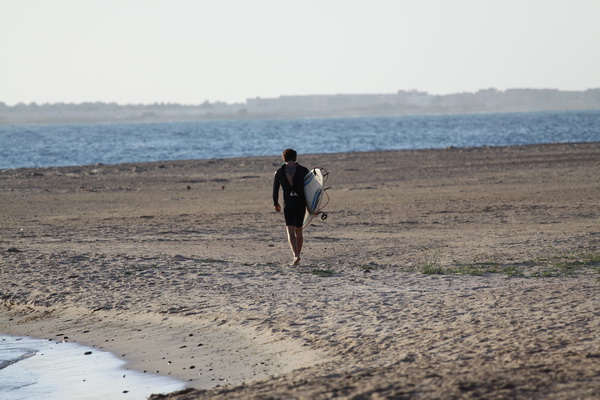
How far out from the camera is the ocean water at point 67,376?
6.97 meters

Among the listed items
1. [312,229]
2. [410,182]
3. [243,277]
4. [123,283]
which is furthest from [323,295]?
[410,182]

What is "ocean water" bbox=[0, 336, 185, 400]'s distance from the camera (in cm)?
697

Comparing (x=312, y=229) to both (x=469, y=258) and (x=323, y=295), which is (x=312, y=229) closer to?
(x=469, y=258)

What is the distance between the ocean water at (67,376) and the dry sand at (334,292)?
24 cm

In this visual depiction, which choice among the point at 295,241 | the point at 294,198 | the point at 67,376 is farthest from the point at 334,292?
the point at 67,376

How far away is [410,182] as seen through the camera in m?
25.4

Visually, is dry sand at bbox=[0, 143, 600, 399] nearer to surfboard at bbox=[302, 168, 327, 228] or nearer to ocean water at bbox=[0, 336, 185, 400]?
ocean water at bbox=[0, 336, 185, 400]

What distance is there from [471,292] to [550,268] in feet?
6.04

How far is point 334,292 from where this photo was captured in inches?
388

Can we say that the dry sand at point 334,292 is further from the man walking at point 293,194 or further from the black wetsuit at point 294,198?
the black wetsuit at point 294,198

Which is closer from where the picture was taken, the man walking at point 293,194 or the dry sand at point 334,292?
the dry sand at point 334,292

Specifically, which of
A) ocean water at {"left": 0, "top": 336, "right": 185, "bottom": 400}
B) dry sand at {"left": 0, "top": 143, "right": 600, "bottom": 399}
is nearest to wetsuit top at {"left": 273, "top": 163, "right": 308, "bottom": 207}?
dry sand at {"left": 0, "top": 143, "right": 600, "bottom": 399}

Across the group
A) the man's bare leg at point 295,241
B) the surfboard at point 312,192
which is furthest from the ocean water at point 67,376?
the surfboard at point 312,192

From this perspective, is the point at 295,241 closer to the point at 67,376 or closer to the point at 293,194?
the point at 293,194
